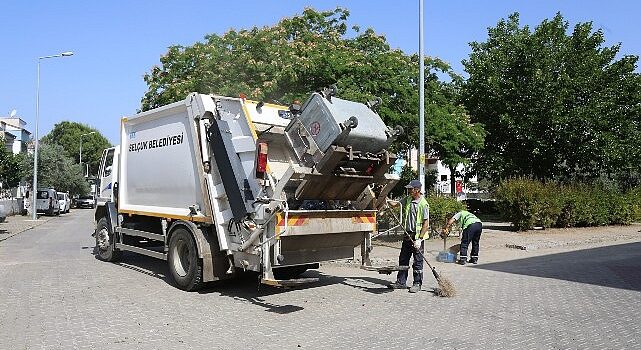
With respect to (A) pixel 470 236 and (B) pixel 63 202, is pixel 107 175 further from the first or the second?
(B) pixel 63 202

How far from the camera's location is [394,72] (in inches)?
721

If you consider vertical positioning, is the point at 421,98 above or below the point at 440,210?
above

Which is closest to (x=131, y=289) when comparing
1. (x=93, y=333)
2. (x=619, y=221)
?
(x=93, y=333)

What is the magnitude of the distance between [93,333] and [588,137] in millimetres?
25793

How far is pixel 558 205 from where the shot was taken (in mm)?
20609

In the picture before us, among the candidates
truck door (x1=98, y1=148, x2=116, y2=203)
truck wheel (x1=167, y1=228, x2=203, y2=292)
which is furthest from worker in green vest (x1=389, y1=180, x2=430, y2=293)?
truck door (x1=98, y1=148, x2=116, y2=203)

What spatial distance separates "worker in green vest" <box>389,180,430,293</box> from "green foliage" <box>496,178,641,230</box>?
1180 cm

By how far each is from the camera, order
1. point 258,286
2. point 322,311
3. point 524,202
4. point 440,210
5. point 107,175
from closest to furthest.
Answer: point 322,311 < point 258,286 < point 107,175 < point 440,210 < point 524,202

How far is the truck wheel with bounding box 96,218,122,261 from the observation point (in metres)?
11.9

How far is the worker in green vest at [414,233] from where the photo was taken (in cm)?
900

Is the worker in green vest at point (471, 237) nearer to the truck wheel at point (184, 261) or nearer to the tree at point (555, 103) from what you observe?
the truck wheel at point (184, 261)

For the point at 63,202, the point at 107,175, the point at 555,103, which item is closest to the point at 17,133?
the point at 63,202

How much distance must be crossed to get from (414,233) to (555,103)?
66.4ft

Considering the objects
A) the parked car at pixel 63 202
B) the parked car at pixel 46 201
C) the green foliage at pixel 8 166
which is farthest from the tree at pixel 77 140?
the green foliage at pixel 8 166
